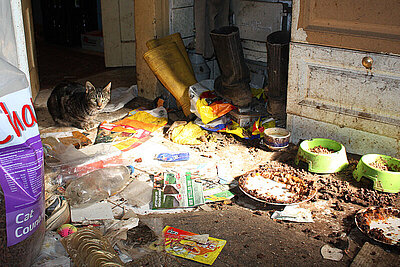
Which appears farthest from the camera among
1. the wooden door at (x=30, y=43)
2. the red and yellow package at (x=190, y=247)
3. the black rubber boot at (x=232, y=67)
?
the wooden door at (x=30, y=43)

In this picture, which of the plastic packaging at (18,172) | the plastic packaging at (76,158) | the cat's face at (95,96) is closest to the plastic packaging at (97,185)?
the plastic packaging at (76,158)

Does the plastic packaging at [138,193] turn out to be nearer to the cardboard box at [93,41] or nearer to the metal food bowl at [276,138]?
the metal food bowl at [276,138]

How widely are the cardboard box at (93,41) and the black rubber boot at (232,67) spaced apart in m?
3.45

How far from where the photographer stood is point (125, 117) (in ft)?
14.7

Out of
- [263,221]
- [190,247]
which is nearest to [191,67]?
[263,221]

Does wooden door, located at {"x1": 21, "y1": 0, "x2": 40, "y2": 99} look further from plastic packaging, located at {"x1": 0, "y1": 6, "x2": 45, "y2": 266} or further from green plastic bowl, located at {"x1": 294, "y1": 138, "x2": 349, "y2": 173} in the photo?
green plastic bowl, located at {"x1": 294, "y1": 138, "x2": 349, "y2": 173}

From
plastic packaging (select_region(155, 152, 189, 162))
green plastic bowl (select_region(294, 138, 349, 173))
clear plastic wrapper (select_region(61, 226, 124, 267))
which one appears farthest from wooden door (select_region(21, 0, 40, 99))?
green plastic bowl (select_region(294, 138, 349, 173))

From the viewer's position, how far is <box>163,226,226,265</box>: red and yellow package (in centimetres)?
Answer: 239

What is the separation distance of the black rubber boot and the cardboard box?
11.3ft

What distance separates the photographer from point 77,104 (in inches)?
162

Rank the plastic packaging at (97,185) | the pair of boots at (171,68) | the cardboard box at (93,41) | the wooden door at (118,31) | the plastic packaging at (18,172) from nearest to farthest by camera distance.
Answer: the plastic packaging at (18,172) < the plastic packaging at (97,185) < the pair of boots at (171,68) < the wooden door at (118,31) < the cardboard box at (93,41)

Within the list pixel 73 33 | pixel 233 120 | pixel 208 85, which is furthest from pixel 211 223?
pixel 73 33

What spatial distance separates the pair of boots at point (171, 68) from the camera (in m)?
4.24

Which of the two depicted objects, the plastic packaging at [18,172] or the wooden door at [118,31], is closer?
the plastic packaging at [18,172]
